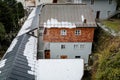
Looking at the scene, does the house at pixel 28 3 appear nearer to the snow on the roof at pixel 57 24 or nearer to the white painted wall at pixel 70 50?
the snow on the roof at pixel 57 24

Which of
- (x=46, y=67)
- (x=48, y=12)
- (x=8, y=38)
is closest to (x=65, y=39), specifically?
(x=48, y=12)

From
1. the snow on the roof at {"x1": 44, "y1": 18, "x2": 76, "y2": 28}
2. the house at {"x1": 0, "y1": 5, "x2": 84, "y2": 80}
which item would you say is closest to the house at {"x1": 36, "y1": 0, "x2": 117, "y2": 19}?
the snow on the roof at {"x1": 44, "y1": 18, "x2": 76, "y2": 28}

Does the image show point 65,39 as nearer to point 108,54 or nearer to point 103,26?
point 103,26

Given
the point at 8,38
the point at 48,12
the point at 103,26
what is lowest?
the point at 8,38

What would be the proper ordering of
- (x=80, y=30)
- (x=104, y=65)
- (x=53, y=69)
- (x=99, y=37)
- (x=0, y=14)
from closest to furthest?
(x=104, y=65), (x=53, y=69), (x=80, y=30), (x=99, y=37), (x=0, y=14)

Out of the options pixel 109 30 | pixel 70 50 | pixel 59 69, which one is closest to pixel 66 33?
pixel 70 50

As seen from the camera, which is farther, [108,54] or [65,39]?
[65,39]

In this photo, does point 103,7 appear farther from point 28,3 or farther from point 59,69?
point 28,3

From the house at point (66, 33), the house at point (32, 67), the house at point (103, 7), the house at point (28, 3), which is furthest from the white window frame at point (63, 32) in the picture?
the house at point (28, 3)
